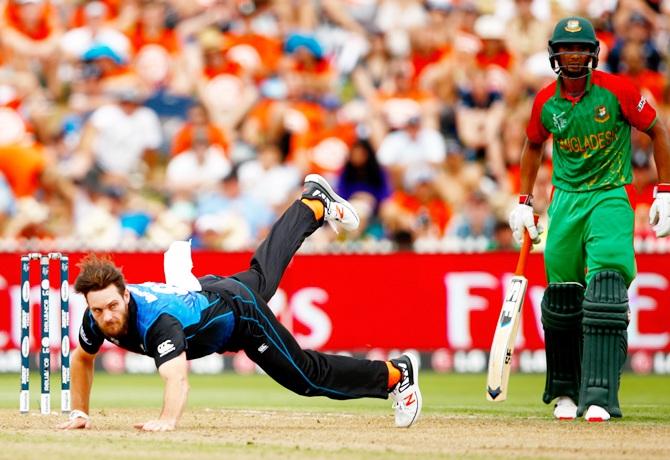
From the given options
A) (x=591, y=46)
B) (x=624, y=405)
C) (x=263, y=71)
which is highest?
(x=263, y=71)

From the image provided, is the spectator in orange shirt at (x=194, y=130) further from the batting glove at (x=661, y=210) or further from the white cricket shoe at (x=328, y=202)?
the batting glove at (x=661, y=210)

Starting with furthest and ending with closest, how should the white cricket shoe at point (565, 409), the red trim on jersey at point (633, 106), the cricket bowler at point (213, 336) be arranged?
1. the white cricket shoe at point (565, 409)
2. the red trim on jersey at point (633, 106)
3. the cricket bowler at point (213, 336)

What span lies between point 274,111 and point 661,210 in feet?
28.0

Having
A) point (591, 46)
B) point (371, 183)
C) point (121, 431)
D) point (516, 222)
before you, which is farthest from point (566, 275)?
point (371, 183)

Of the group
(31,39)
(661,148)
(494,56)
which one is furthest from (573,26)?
(31,39)

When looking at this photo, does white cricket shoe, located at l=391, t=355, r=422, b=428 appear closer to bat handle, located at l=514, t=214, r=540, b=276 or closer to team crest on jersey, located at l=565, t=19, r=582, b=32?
bat handle, located at l=514, t=214, r=540, b=276

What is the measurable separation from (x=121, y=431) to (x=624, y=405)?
4.37 m

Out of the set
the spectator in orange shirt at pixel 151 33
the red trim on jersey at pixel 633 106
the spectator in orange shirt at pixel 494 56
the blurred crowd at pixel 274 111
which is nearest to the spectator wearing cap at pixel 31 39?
the blurred crowd at pixel 274 111

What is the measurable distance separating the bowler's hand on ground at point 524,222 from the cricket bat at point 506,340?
2.5 inches

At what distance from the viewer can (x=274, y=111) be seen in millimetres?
17188

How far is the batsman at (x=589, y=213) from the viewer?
29.6ft

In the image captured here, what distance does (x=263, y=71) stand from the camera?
18.1m

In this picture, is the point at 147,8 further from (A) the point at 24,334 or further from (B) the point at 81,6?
(A) the point at 24,334

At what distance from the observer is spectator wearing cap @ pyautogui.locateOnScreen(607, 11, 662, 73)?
56.4 ft
